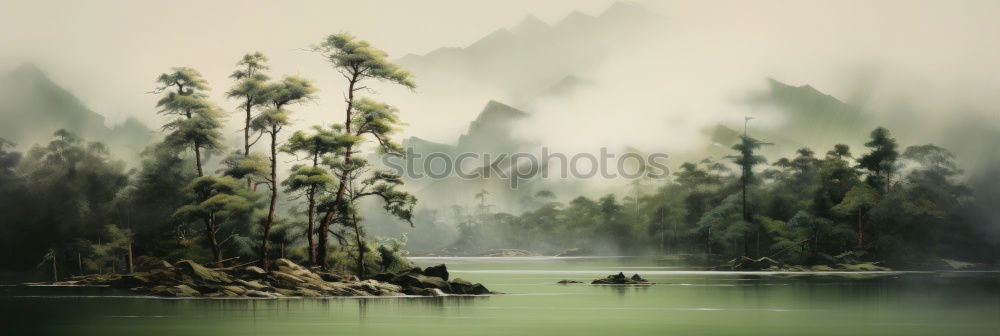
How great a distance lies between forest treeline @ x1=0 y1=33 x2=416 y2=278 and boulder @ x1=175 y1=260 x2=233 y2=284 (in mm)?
4219

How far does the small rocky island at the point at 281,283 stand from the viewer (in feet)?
137

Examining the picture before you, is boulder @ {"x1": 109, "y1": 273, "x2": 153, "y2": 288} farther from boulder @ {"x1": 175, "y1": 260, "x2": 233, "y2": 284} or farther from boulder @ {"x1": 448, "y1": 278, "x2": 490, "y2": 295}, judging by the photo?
boulder @ {"x1": 448, "y1": 278, "x2": 490, "y2": 295}

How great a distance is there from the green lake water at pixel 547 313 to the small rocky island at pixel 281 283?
1.68 metres

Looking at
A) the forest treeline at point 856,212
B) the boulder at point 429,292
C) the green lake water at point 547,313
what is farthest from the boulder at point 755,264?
the boulder at point 429,292

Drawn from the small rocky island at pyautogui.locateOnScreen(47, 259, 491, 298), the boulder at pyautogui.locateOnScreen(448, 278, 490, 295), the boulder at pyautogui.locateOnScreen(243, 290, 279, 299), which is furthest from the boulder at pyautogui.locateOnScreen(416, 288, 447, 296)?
the boulder at pyautogui.locateOnScreen(243, 290, 279, 299)

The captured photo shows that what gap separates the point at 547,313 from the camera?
1294 inches

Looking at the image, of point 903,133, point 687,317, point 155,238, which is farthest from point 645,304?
point 903,133

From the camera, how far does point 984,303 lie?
36.4m

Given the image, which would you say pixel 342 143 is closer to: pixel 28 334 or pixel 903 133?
pixel 28 334

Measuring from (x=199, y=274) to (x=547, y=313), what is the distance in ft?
56.8

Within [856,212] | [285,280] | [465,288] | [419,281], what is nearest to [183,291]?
[285,280]

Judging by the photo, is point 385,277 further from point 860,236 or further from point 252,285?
point 860,236

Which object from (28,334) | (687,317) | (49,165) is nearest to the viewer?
(28,334)

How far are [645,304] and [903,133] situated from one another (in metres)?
178
